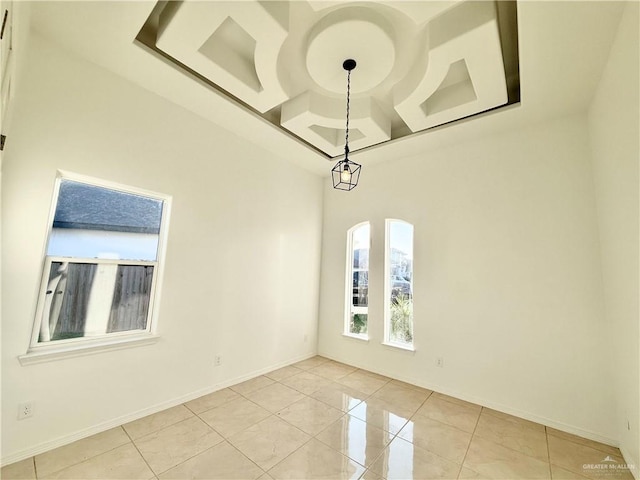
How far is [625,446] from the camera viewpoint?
226 centimetres

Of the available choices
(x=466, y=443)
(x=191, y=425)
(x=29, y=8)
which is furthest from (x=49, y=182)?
(x=466, y=443)

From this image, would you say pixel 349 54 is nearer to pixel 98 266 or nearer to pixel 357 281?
pixel 98 266

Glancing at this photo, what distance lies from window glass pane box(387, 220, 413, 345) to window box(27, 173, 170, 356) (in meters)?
3.08

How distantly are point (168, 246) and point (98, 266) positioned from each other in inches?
24.2

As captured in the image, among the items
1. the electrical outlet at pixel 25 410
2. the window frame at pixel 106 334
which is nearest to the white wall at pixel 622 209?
the window frame at pixel 106 334

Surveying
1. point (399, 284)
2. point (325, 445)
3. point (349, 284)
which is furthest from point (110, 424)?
point (399, 284)

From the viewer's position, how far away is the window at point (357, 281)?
14.6 ft

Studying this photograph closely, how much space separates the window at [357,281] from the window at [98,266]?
283 cm

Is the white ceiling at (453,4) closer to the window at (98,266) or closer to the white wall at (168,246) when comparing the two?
the white wall at (168,246)

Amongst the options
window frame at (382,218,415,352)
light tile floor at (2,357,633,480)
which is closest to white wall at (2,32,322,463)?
light tile floor at (2,357,633,480)

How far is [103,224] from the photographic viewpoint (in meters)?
2.60

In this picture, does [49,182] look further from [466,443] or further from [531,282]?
[531,282]

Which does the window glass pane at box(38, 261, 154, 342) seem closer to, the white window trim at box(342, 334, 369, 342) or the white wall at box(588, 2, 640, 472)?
the white window trim at box(342, 334, 369, 342)

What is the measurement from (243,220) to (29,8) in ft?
8.08
